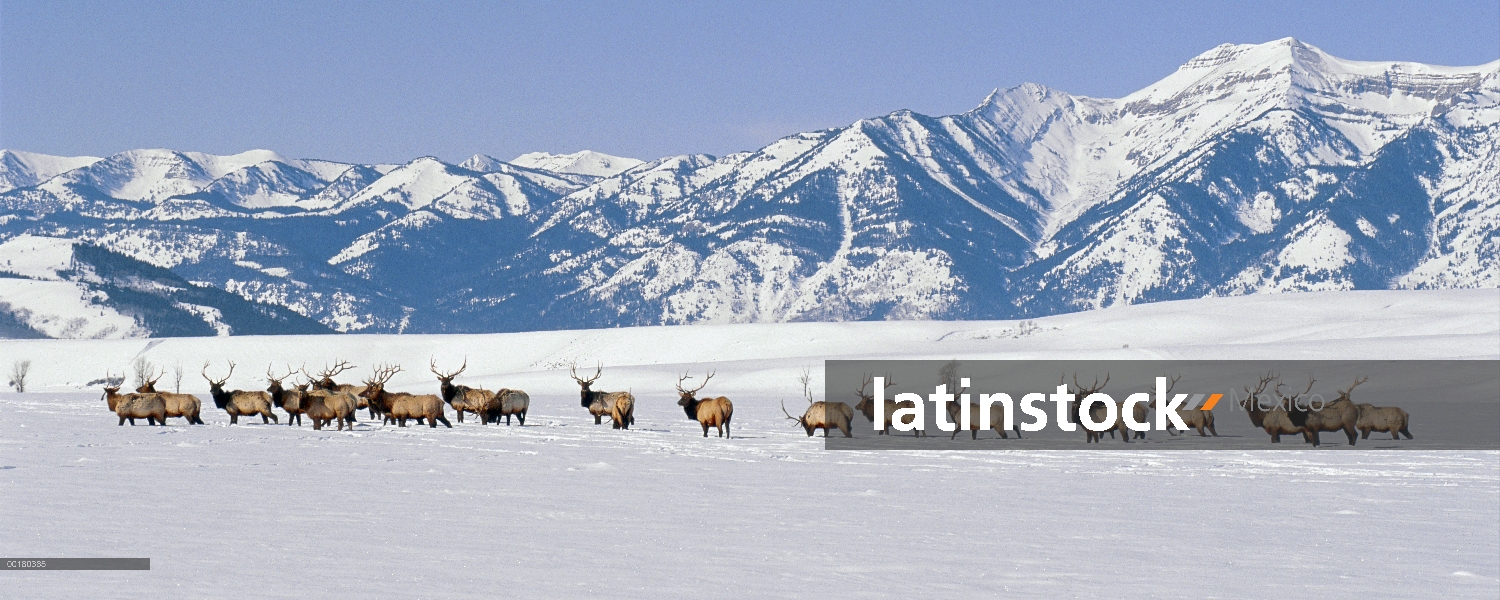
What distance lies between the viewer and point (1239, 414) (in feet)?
165

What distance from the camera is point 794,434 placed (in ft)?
120

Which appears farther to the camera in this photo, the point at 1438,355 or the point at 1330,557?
the point at 1438,355

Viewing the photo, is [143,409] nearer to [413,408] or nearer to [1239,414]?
[413,408]

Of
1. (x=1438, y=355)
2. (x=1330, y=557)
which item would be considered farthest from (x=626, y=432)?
(x=1438, y=355)

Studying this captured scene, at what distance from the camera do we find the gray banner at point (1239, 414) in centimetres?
3409

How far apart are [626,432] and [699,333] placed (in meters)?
94.6

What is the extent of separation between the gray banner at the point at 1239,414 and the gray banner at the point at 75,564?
19281 millimetres

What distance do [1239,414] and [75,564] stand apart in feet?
140

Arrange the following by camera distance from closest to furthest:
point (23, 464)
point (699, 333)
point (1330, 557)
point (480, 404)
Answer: point (1330, 557), point (23, 464), point (480, 404), point (699, 333)

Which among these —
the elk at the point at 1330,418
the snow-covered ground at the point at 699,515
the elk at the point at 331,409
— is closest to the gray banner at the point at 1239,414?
the elk at the point at 1330,418

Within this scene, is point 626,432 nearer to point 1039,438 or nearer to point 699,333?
point 1039,438

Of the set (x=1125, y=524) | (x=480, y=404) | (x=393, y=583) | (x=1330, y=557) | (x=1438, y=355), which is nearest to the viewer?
(x=393, y=583)

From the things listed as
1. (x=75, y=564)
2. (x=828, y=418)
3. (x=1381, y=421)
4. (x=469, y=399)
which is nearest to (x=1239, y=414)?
(x=1381, y=421)

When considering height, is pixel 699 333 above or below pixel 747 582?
above
